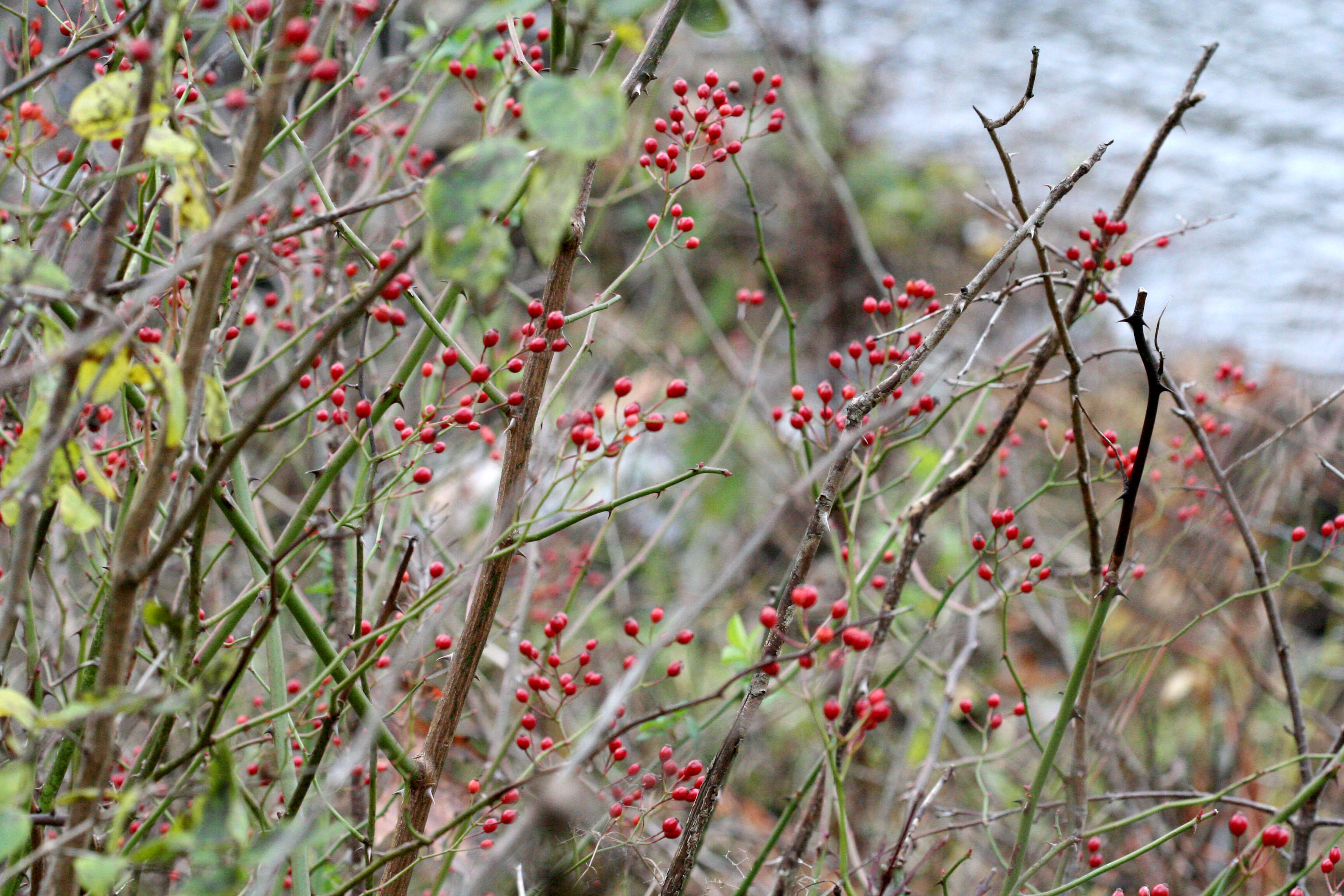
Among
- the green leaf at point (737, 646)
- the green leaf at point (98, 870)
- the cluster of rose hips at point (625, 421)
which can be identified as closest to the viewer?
the green leaf at point (98, 870)

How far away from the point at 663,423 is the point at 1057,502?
9.54ft

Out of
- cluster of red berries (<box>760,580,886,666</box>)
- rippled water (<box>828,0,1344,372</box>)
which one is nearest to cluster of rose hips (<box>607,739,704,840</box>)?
cluster of red berries (<box>760,580,886,666</box>)

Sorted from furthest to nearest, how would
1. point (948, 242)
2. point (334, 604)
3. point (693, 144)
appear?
point (948, 242)
point (334, 604)
point (693, 144)

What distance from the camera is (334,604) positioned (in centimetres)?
142

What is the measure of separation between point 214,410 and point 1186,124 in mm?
4685

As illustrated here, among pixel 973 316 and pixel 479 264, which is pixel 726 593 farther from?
pixel 479 264

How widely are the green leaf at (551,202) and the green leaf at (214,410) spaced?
9.5 inches

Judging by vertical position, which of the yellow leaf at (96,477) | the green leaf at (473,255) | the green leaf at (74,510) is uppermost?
the green leaf at (473,255)

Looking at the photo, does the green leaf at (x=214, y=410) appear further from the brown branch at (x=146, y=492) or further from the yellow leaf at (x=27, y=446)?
the yellow leaf at (x=27, y=446)

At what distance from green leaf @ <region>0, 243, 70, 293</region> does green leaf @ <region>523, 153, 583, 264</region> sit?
0.94ft

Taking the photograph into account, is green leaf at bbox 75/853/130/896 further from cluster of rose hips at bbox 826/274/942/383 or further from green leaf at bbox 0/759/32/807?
cluster of rose hips at bbox 826/274/942/383

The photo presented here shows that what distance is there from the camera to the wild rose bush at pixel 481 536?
0.63 metres

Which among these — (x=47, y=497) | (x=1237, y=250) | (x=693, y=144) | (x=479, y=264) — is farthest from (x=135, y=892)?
(x=1237, y=250)

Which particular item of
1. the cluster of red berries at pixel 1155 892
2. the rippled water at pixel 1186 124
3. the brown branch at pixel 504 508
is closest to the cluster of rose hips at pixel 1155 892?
the cluster of red berries at pixel 1155 892
